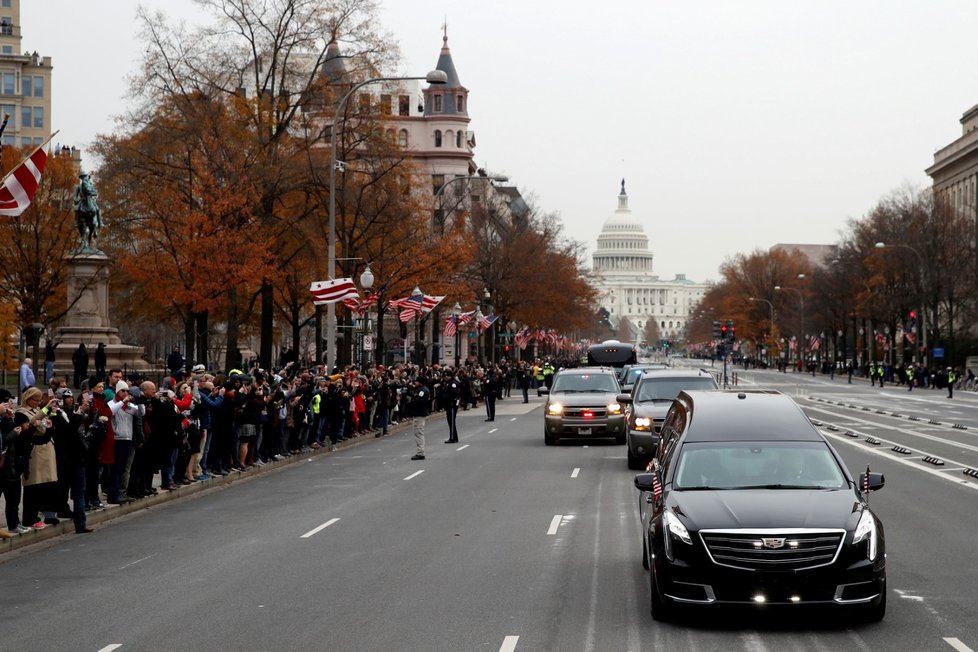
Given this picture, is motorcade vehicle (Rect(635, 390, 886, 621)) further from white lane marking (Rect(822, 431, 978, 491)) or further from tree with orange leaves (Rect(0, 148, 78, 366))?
tree with orange leaves (Rect(0, 148, 78, 366))

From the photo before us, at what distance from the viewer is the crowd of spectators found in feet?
52.7

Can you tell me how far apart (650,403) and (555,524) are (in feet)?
28.3

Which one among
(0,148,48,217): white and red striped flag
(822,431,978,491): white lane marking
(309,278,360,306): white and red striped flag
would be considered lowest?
(822,431,978,491): white lane marking

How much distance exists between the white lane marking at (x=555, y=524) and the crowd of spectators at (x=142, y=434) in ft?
18.5

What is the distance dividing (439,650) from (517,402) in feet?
177

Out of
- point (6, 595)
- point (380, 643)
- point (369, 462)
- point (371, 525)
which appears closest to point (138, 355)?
Result: point (369, 462)

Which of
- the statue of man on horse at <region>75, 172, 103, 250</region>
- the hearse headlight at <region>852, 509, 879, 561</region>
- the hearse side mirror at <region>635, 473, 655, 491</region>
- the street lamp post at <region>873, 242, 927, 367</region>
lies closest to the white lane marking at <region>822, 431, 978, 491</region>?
the hearse side mirror at <region>635, 473, 655, 491</region>

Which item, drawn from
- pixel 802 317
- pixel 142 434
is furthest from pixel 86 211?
pixel 802 317

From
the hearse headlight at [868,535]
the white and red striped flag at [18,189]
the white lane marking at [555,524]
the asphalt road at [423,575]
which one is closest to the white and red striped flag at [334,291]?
the asphalt road at [423,575]

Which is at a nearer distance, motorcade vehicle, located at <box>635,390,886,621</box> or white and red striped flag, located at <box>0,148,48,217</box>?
motorcade vehicle, located at <box>635,390,886,621</box>

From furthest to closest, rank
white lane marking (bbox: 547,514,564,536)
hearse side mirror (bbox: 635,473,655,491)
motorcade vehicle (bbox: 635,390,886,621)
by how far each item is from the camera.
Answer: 1. white lane marking (bbox: 547,514,564,536)
2. hearse side mirror (bbox: 635,473,655,491)
3. motorcade vehicle (bbox: 635,390,886,621)

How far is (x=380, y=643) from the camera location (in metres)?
9.83

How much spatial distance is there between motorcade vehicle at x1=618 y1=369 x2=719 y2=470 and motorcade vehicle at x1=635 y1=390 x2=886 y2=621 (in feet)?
37.2

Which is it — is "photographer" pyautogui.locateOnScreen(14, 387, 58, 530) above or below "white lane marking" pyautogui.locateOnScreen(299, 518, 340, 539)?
above
